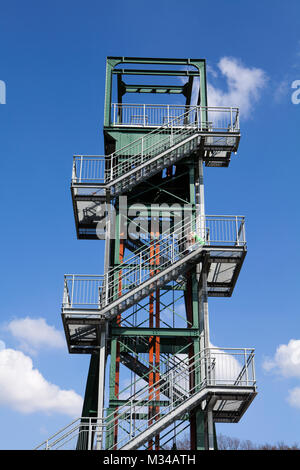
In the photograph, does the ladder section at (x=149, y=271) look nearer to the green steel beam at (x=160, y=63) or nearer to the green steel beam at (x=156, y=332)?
the green steel beam at (x=156, y=332)

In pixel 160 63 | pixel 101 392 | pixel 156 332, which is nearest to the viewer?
pixel 101 392

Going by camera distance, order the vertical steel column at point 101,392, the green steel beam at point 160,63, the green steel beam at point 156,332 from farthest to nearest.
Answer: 1. the green steel beam at point 160,63
2. the green steel beam at point 156,332
3. the vertical steel column at point 101,392

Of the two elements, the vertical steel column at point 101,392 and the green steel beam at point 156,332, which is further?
the green steel beam at point 156,332

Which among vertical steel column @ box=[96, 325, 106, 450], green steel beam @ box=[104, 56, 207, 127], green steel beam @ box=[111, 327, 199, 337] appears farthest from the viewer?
green steel beam @ box=[104, 56, 207, 127]

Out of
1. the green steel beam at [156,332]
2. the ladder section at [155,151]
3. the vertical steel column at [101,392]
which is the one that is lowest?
the vertical steel column at [101,392]

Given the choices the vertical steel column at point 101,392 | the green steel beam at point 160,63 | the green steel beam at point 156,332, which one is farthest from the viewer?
the green steel beam at point 160,63

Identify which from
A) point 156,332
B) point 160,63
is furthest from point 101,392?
point 160,63

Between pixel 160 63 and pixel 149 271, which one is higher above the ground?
pixel 160 63

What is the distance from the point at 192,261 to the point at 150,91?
36.6ft

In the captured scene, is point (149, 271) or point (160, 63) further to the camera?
point (160, 63)

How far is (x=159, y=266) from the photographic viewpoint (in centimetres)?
2570

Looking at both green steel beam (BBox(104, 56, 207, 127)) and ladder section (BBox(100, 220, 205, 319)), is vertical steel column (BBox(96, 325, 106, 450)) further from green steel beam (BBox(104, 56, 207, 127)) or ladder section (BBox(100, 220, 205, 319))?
green steel beam (BBox(104, 56, 207, 127))

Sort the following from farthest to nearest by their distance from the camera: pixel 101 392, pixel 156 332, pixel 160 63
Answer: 1. pixel 160 63
2. pixel 156 332
3. pixel 101 392

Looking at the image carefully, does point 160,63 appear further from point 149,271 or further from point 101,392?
point 101,392
